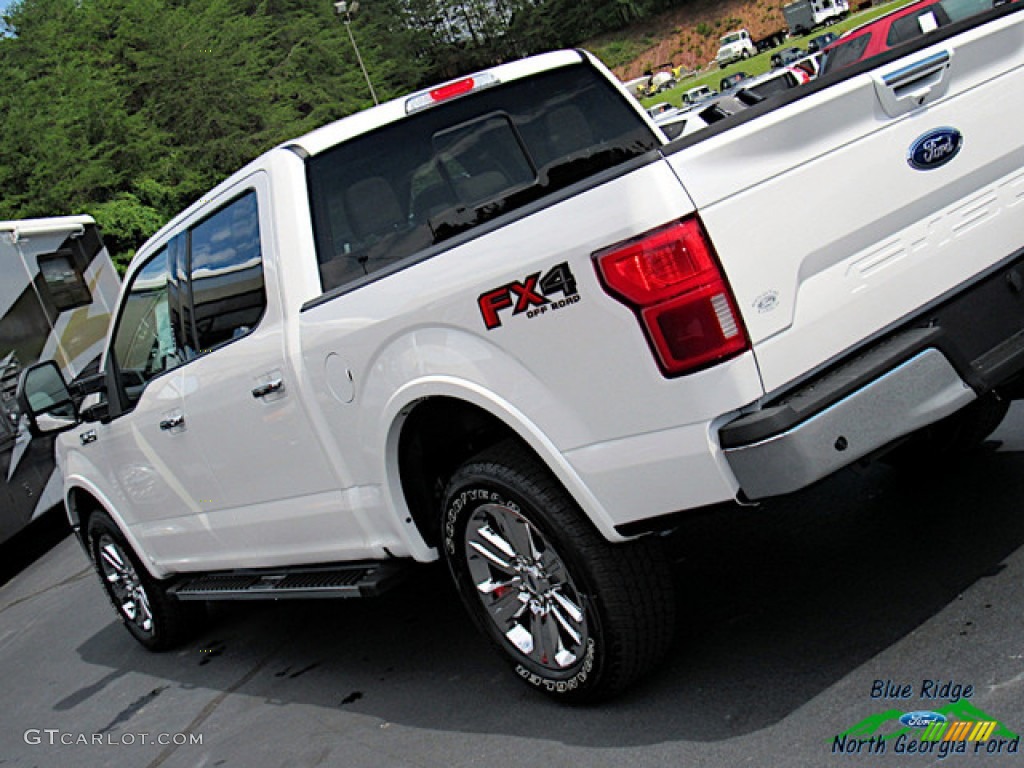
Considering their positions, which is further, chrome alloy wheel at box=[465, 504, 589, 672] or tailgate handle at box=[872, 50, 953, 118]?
chrome alloy wheel at box=[465, 504, 589, 672]

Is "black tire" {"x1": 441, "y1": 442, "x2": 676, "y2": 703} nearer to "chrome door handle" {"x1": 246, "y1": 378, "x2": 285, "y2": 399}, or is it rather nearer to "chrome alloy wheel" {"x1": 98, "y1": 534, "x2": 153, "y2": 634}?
"chrome door handle" {"x1": 246, "y1": 378, "x2": 285, "y2": 399}

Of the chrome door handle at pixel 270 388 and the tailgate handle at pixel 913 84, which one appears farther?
the chrome door handle at pixel 270 388

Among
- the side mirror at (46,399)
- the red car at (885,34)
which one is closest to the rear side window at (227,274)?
the side mirror at (46,399)

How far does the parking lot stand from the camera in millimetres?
3582

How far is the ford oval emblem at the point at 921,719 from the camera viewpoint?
332 centimetres

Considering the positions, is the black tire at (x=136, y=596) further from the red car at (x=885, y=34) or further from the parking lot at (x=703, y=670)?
the red car at (x=885, y=34)

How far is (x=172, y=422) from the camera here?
541 centimetres

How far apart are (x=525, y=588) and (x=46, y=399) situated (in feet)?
10.6

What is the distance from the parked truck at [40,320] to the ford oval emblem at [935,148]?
915 cm

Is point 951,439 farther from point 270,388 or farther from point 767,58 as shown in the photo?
point 767,58

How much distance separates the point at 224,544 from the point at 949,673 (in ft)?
10.8

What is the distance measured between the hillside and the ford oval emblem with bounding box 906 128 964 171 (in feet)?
341

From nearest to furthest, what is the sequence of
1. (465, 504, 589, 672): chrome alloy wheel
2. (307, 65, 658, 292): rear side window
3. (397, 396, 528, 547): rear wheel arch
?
(465, 504, 589, 672): chrome alloy wheel → (397, 396, 528, 547): rear wheel arch → (307, 65, 658, 292): rear side window

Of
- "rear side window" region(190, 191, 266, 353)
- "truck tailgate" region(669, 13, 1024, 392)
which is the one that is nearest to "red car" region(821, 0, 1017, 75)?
"rear side window" region(190, 191, 266, 353)
